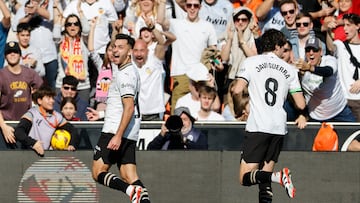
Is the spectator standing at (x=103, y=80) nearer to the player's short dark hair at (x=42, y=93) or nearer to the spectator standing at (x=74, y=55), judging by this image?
the spectator standing at (x=74, y=55)

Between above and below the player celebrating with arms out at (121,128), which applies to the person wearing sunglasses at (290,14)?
above

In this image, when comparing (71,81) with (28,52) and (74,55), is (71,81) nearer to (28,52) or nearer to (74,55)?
(74,55)

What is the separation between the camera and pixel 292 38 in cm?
1530

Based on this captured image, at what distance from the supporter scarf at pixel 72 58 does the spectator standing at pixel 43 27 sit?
227 mm

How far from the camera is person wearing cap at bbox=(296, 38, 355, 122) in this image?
14.6 m

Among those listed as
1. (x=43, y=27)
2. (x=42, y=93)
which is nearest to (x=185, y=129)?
(x=42, y=93)

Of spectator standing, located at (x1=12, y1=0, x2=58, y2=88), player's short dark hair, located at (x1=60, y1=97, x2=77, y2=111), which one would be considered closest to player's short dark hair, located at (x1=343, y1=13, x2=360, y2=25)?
player's short dark hair, located at (x1=60, y1=97, x2=77, y2=111)

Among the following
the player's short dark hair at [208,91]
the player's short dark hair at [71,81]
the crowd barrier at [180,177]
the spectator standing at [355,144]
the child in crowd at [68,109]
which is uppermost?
the player's short dark hair at [71,81]

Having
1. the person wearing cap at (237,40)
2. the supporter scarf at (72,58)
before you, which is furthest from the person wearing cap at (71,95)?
the person wearing cap at (237,40)

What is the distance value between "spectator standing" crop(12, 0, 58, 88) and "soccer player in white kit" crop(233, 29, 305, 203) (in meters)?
4.51

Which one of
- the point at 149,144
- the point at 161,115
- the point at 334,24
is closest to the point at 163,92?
the point at 161,115

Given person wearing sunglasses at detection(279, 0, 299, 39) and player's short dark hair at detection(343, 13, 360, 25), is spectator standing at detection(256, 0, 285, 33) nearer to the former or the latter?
person wearing sunglasses at detection(279, 0, 299, 39)

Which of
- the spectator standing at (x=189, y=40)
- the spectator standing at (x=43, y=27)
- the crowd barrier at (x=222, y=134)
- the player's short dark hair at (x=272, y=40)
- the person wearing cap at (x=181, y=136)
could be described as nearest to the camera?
the player's short dark hair at (x=272, y=40)

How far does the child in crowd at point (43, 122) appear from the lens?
45.1 feet
